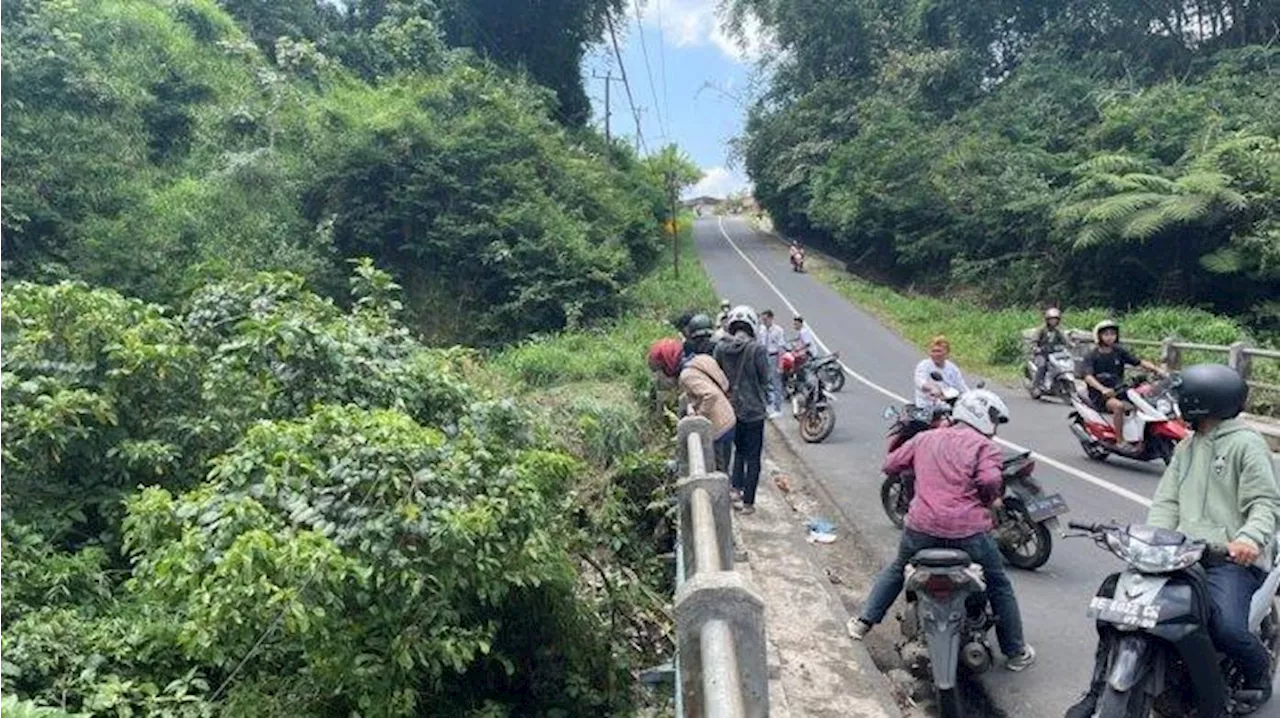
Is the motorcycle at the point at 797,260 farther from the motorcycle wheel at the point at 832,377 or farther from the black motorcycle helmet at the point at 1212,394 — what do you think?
the black motorcycle helmet at the point at 1212,394

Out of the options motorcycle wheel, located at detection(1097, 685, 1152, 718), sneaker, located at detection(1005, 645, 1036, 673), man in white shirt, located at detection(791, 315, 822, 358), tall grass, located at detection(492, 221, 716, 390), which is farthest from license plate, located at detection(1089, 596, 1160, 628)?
man in white shirt, located at detection(791, 315, 822, 358)

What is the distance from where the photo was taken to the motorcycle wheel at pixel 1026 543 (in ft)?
20.8

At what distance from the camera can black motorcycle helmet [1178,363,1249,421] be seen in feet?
12.8

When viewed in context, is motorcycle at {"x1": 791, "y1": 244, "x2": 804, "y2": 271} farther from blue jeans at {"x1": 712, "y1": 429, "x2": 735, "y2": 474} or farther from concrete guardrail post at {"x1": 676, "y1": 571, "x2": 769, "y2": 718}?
concrete guardrail post at {"x1": 676, "y1": 571, "x2": 769, "y2": 718}

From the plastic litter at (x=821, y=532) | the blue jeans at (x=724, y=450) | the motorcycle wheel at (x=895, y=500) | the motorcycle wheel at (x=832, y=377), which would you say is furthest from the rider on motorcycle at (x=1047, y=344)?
the blue jeans at (x=724, y=450)

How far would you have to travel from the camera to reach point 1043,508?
6246mm

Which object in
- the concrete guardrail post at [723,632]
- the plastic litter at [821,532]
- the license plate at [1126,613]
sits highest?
the concrete guardrail post at [723,632]

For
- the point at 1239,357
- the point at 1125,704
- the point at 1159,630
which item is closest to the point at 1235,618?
the point at 1159,630

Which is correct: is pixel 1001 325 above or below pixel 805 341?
below

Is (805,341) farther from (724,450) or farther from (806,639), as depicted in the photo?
(806,639)

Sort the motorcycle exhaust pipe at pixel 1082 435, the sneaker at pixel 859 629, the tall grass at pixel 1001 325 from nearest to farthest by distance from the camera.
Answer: the sneaker at pixel 859 629 < the motorcycle exhaust pipe at pixel 1082 435 < the tall grass at pixel 1001 325

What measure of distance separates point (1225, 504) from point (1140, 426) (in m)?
5.57

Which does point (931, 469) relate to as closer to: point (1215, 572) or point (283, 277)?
point (1215, 572)

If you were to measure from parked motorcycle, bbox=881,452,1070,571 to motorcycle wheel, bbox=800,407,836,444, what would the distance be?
496 cm
